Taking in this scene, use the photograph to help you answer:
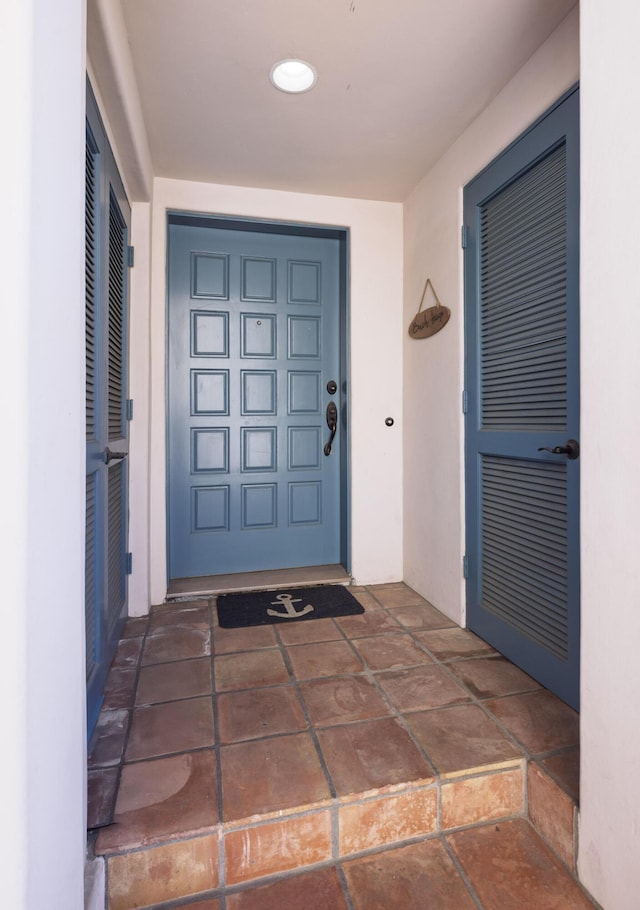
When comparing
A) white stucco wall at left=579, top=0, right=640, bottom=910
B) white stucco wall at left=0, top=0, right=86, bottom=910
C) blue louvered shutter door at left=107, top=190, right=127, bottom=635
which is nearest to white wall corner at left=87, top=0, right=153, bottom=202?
blue louvered shutter door at left=107, top=190, right=127, bottom=635

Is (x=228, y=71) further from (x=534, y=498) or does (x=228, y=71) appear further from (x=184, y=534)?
(x=184, y=534)

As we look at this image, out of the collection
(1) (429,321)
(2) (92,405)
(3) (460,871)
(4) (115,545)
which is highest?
(1) (429,321)

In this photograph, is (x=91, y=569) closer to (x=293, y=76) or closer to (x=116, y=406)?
(x=116, y=406)

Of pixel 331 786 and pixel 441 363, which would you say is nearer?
pixel 331 786

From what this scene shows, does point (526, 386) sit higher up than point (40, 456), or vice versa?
point (526, 386)

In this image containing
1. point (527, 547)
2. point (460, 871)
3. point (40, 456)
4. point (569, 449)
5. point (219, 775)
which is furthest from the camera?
point (527, 547)

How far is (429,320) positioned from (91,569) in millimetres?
1962

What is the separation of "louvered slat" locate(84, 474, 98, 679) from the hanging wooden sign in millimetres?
1759

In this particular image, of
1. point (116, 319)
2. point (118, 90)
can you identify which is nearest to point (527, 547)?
point (116, 319)

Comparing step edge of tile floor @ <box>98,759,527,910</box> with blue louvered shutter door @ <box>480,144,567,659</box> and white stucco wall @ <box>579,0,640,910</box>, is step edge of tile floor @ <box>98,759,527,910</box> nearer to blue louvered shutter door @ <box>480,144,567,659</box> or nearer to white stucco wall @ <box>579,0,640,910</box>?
white stucco wall @ <box>579,0,640,910</box>

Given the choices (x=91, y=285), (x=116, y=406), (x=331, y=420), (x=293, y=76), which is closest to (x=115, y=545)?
(x=116, y=406)

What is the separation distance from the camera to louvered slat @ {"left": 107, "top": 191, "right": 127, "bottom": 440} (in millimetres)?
1945

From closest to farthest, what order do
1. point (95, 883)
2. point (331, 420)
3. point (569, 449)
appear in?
point (95, 883) < point (569, 449) < point (331, 420)

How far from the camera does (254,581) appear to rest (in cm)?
281
